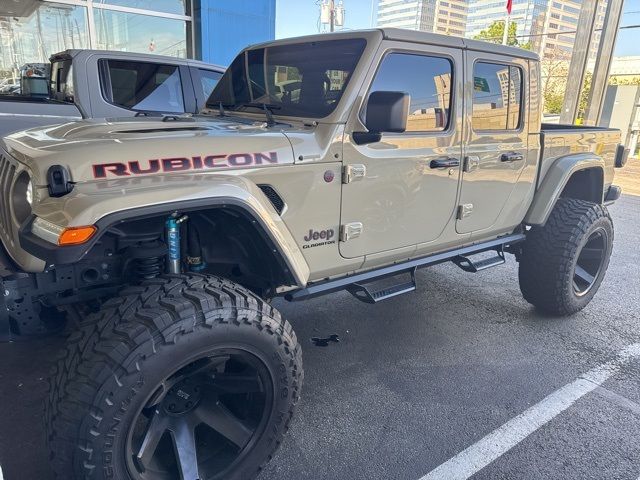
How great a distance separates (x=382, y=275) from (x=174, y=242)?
1304 mm

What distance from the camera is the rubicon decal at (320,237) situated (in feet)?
8.16

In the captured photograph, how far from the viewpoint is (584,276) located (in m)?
4.19

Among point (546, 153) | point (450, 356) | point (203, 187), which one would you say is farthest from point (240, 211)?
point (546, 153)

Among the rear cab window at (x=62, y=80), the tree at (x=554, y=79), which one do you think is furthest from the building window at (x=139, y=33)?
the tree at (x=554, y=79)

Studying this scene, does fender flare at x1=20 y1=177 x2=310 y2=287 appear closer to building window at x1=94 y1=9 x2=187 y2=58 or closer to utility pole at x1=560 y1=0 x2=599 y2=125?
building window at x1=94 y1=9 x2=187 y2=58

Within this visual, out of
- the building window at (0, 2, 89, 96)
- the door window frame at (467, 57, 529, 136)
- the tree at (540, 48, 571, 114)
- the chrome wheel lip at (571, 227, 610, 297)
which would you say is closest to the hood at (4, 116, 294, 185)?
the door window frame at (467, 57, 529, 136)

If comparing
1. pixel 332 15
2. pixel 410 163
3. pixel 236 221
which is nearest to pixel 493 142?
pixel 410 163

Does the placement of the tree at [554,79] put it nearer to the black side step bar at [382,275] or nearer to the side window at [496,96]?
the side window at [496,96]

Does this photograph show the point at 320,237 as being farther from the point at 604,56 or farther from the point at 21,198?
the point at 604,56

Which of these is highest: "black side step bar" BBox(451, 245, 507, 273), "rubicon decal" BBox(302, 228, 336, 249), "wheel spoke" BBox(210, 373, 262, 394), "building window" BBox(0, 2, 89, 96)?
"building window" BBox(0, 2, 89, 96)

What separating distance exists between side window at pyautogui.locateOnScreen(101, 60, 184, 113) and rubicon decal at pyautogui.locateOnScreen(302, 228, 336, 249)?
3.58 m

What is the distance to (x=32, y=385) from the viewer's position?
2889 millimetres

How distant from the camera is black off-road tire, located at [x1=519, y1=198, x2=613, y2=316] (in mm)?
3783

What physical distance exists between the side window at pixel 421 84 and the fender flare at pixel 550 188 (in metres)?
1.25
